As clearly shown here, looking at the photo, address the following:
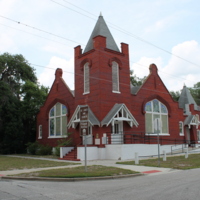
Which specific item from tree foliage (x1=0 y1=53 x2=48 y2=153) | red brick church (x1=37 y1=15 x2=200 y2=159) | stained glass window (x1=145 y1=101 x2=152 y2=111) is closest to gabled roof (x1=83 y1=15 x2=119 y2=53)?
red brick church (x1=37 y1=15 x2=200 y2=159)

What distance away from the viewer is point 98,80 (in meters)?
25.0

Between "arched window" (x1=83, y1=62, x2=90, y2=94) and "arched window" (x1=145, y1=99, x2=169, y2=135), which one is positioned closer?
"arched window" (x1=83, y1=62, x2=90, y2=94)

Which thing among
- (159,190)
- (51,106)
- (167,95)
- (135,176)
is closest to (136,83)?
(167,95)

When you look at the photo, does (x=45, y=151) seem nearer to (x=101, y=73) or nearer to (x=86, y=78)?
(x=86, y=78)

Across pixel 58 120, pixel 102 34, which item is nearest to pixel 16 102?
pixel 58 120

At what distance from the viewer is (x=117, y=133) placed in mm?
25641

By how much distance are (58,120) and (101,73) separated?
30.2 feet

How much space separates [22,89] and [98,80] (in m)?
12.8

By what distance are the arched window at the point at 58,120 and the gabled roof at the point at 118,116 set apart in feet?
23.0

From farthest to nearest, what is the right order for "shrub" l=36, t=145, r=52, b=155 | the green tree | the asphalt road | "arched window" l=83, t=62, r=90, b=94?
the green tree, "shrub" l=36, t=145, r=52, b=155, "arched window" l=83, t=62, r=90, b=94, the asphalt road

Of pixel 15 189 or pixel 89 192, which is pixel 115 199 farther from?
pixel 15 189

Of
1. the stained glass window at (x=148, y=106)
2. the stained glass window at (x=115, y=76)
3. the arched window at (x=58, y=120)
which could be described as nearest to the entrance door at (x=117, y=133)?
the stained glass window at (x=115, y=76)

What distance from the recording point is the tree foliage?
1247 inches

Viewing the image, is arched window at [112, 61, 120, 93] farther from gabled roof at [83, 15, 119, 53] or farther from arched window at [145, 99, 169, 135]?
arched window at [145, 99, 169, 135]
